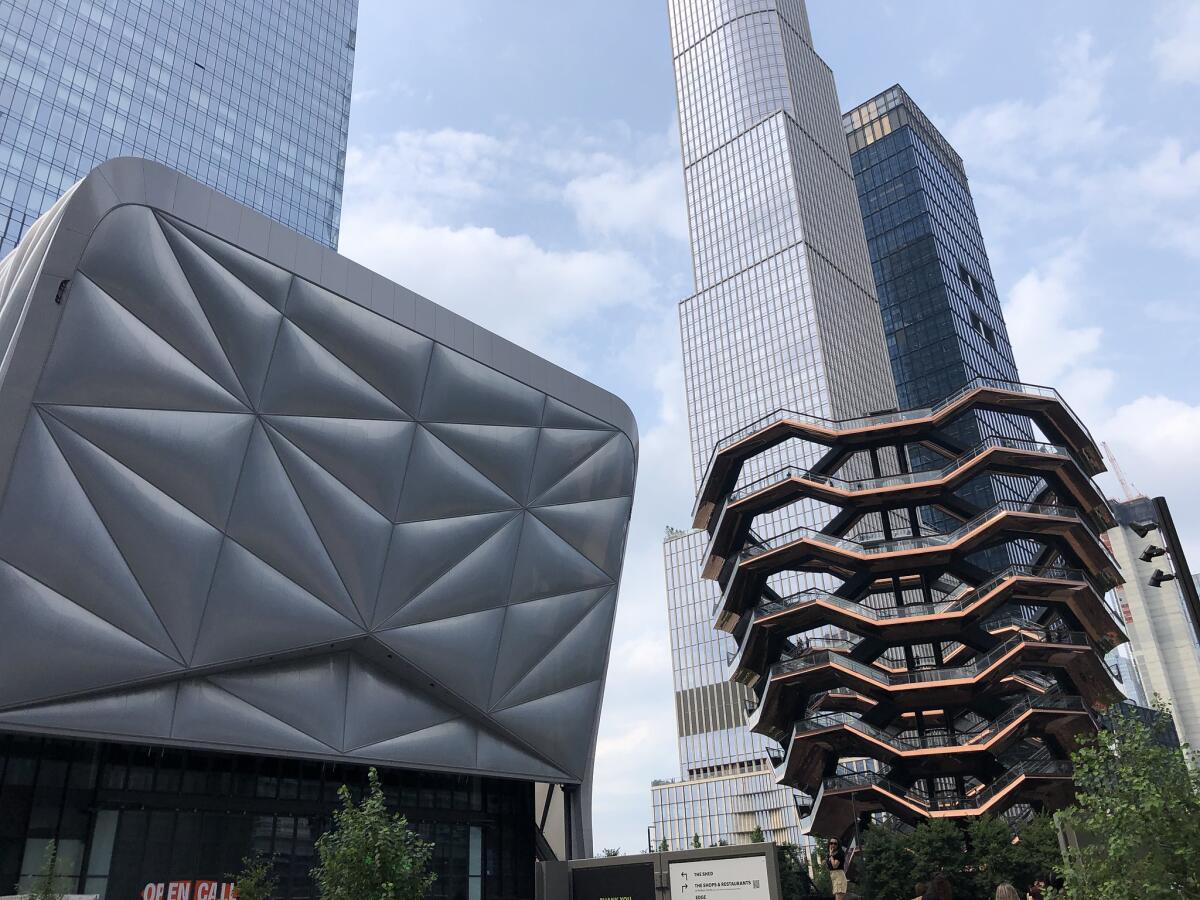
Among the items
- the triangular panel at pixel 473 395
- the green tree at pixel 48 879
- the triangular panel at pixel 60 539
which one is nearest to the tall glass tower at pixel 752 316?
the triangular panel at pixel 473 395

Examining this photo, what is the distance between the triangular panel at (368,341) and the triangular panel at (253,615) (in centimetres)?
796

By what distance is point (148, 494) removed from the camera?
31.0 m

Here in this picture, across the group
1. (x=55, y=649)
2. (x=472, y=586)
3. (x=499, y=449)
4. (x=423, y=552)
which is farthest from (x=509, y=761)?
(x=55, y=649)

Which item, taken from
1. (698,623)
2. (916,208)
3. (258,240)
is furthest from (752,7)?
(258,240)

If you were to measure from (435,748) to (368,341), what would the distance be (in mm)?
16485

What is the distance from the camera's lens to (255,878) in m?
32.6

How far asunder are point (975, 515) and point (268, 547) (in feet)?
142

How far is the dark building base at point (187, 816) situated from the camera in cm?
3172

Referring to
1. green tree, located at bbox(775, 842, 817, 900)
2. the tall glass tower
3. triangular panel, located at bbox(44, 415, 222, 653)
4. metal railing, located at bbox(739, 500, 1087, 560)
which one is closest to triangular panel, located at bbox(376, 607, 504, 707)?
triangular panel, located at bbox(44, 415, 222, 653)

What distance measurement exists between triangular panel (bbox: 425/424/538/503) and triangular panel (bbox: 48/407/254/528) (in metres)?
8.13

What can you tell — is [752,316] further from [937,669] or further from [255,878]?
[255,878]

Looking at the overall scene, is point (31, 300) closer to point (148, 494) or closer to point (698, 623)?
point (148, 494)

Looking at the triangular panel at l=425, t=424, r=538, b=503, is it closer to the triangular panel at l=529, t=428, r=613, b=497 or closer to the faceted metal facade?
the faceted metal facade

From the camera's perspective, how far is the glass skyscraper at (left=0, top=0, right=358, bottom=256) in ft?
274
